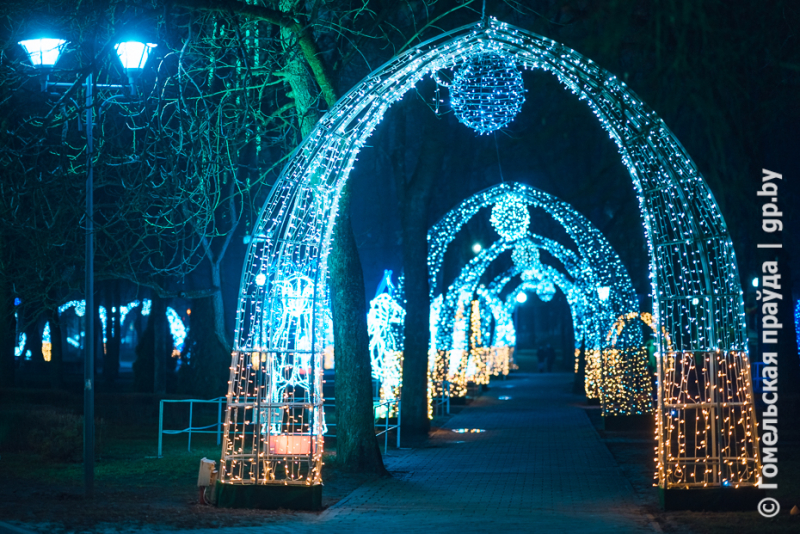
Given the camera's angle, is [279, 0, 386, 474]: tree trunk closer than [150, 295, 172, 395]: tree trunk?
Yes

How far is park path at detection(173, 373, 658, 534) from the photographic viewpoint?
31.2 feet

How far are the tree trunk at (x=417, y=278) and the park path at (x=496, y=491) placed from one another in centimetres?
85

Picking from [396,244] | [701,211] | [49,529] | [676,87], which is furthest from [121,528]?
[396,244]

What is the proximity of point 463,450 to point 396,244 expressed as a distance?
1975cm

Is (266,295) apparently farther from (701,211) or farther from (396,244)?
(396,244)

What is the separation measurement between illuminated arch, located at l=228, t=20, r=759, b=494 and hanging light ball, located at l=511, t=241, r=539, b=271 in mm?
19221

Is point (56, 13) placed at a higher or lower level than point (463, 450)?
higher

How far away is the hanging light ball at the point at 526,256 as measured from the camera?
31.2 m

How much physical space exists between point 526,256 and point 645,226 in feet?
71.7

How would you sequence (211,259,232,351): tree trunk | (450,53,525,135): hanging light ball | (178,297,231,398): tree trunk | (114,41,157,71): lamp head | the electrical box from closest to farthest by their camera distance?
the electrical box, (114,41,157,71): lamp head, (450,53,525,135): hanging light ball, (211,259,232,351): tree trunk, (178,297,231,398): tree trunk

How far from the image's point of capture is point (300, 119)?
13883 mm

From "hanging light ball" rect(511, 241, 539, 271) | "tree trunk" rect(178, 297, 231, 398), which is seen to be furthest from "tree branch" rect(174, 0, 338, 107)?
"hanging light ball" rect(511, 241, 539, 271)

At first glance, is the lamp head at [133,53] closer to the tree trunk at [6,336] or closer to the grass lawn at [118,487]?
the grass lawn at [118,487]

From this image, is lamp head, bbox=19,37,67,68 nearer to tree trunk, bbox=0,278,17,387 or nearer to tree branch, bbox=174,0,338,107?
tree branch, bbox=174,0,338,107
